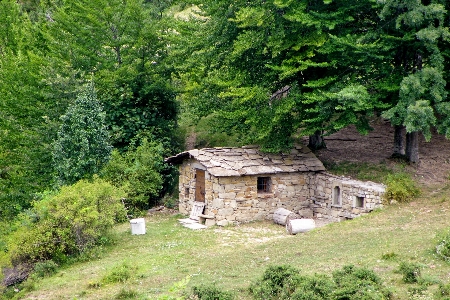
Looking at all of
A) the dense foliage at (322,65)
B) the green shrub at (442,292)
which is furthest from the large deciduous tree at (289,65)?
the green shrub at (442,292)

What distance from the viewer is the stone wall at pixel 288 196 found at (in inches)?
921

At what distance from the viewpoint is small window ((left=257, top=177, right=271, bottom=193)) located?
24828 millimetres

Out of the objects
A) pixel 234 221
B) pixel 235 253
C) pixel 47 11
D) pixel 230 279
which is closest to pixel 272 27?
pixel 234 221

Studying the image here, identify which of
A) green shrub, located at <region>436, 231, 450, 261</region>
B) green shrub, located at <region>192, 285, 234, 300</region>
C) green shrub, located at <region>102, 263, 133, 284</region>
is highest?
green shrub, located at <region>436, 231, 450, 261</region>

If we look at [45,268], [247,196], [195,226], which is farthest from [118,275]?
[247,196]

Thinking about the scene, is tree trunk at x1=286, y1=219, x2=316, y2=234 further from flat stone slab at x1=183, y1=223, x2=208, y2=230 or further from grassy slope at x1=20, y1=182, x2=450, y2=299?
flat stone slab at x1=183, y1=223, x2=208, y2=230

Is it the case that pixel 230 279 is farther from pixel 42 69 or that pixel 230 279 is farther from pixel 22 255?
pixel 42 69

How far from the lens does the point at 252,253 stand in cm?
1972

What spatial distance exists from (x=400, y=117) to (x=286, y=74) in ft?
14.9

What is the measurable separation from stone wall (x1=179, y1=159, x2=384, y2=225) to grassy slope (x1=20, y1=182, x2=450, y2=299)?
778 millimetres

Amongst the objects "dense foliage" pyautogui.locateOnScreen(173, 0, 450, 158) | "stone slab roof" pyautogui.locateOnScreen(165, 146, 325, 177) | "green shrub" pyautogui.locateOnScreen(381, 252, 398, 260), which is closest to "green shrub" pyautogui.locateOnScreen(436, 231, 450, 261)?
"green shrub" pyautogui.locateOnScreen(381, 252, 398, 260)

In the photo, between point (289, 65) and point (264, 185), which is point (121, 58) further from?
point (264, 185)

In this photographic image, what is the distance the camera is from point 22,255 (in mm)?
20531

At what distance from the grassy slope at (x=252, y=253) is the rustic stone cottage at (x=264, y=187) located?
963 millimetres
